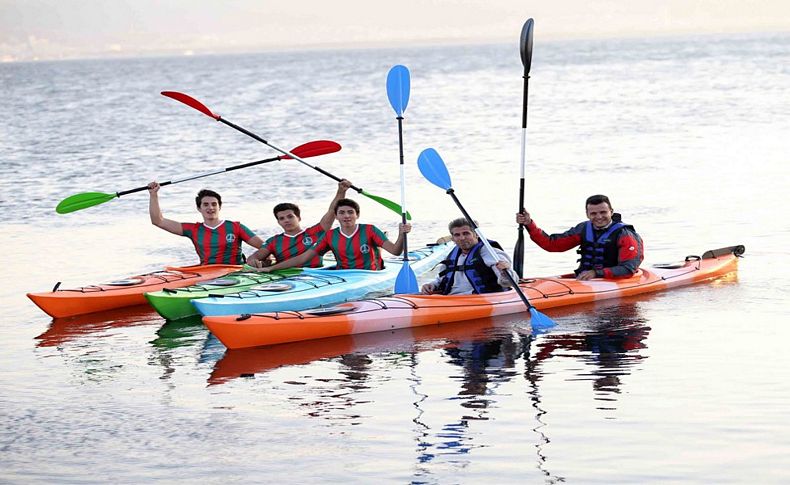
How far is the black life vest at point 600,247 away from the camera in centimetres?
1039

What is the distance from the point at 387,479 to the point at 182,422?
5.16 feet

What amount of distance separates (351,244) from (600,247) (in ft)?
6.39

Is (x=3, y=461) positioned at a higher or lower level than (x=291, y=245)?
lower

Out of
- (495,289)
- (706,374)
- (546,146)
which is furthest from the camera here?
(546,146)

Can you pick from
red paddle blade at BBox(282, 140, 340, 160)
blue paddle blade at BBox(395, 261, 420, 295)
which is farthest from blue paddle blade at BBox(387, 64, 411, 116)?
blue paddle blade at BBox(395, 261, 420, 295)

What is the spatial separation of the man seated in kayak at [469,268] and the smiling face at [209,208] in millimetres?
2044

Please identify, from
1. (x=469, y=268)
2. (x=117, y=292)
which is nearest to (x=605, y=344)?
(x=469, y=268)

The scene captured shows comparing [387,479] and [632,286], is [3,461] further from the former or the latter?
[632,286]

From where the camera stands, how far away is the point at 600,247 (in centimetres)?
1054

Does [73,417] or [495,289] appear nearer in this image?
[73,417]

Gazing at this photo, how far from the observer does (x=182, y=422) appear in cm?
751

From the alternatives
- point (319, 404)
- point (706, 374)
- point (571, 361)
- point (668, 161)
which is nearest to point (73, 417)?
point (319, 404)

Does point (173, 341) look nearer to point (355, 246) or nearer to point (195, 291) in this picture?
point (195, 291)

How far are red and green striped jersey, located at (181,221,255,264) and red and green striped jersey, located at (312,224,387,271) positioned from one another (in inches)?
29.4
